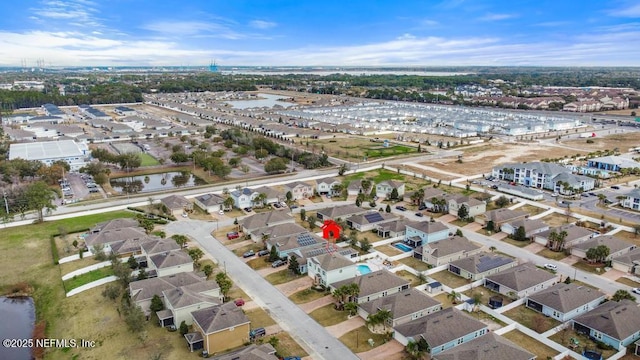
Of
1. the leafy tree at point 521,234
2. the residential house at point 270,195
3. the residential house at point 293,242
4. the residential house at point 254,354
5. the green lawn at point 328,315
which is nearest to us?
the residential house at point 254,354

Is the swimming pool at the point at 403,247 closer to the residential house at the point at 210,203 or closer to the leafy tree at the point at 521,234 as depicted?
the leafy tree at the point at 521,234

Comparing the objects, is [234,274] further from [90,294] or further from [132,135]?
[132,135]

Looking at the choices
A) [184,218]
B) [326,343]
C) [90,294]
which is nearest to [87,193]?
[184,218]

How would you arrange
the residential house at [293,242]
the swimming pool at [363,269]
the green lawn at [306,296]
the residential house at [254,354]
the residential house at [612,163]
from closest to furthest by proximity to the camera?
the residential house at [254,354] → the green lawn at [306,296] → the swimming pool at [363,269] → the residential house at [293,242] → the residential house at [612,163]

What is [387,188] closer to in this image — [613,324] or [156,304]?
[613,324]

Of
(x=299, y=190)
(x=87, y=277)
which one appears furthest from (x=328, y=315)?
(x=299, y=190)

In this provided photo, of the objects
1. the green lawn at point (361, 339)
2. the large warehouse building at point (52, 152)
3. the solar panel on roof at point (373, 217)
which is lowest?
the green lawn at point (361, 339)

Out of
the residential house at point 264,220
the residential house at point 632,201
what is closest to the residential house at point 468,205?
the residential house at point 632,201
